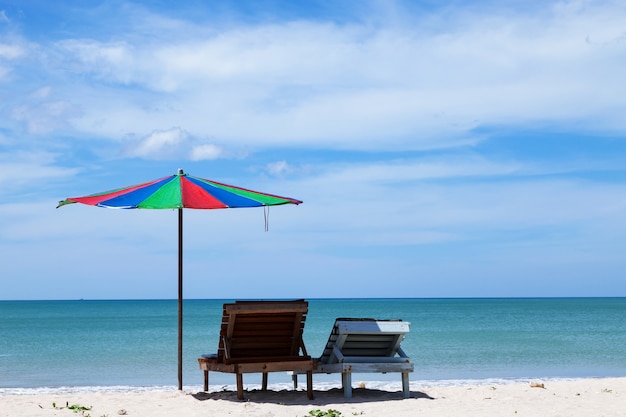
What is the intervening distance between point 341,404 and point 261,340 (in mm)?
980

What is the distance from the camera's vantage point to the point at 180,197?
25.8ft

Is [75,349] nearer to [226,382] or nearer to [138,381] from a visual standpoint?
[138,381]

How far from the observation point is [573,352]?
72.1 feet

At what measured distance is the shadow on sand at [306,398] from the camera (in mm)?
7918

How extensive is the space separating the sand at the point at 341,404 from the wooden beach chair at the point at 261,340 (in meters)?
0.34

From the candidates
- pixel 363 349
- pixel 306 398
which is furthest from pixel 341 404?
pixel 363 349

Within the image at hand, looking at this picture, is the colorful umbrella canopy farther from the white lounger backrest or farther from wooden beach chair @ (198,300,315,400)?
the white lounger backrest

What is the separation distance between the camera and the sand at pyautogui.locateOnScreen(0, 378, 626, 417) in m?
7.27

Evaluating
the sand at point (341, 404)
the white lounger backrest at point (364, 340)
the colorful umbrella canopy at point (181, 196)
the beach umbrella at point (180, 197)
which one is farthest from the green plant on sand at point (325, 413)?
the colorful umbrella canopy at point (181, 196)

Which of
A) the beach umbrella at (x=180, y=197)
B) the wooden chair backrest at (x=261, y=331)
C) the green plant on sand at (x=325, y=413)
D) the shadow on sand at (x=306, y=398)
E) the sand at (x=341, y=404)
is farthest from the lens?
the shadow on sand at (x=306, y=398)

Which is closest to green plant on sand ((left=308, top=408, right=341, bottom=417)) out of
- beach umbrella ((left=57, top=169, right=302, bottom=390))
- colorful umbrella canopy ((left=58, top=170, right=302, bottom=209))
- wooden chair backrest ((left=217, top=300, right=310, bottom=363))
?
wooden chair backrest ((left=217, top=300, right=310, bottom=363))

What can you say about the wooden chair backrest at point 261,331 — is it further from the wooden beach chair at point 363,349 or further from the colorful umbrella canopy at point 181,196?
the colorful umbrella canopy at point 181,196

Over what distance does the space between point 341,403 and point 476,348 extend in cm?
1659

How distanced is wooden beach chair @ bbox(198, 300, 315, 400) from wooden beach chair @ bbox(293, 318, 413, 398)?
314 mm
